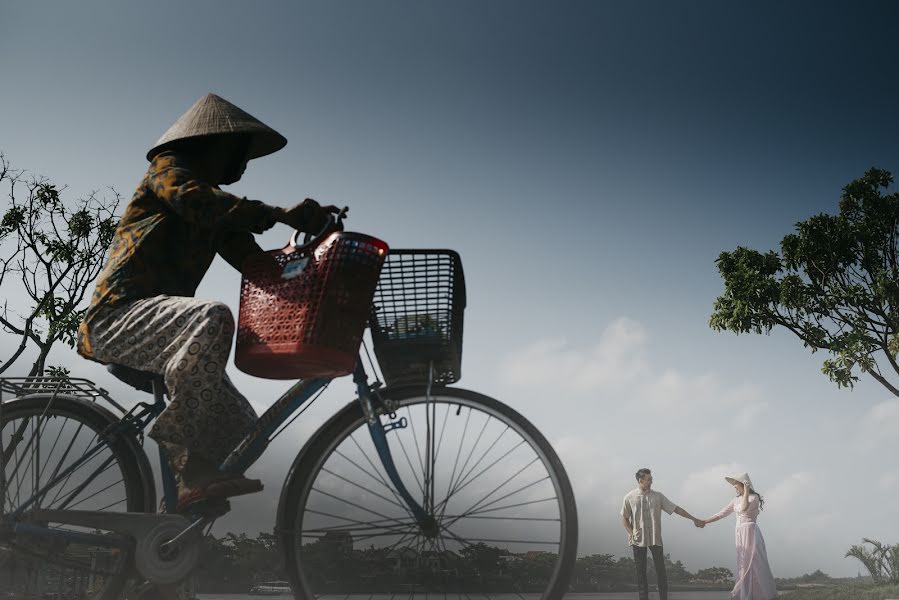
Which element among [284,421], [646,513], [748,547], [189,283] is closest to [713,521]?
[748,547]

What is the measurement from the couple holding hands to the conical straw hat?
724 cm

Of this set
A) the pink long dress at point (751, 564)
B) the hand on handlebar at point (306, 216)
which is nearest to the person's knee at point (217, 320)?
the hand on handlebar at point (306, 216)

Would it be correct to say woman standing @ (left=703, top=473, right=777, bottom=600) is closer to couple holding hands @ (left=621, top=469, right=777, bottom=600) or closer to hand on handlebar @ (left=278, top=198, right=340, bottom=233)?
couple holding hands @ (left=621, top=469, right=777, bottom=600)

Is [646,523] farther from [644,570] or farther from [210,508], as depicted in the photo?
[210,508]

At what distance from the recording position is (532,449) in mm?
2535

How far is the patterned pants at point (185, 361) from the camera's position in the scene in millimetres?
2537

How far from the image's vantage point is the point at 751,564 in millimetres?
9281

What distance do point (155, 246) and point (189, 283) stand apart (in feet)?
0.75

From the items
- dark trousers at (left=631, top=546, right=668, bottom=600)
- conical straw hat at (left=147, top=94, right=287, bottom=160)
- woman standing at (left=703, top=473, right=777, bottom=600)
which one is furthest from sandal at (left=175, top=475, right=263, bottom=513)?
woman standing at (left=703, top=473, right=777, bottom=600)

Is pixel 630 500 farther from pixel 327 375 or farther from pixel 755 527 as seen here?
pixel 327 375

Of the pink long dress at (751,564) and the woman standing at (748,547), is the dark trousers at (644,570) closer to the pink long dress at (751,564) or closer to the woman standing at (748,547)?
the woman standing at (748,547)

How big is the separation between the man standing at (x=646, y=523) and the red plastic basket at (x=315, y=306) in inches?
279

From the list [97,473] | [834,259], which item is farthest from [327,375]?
[834,259]

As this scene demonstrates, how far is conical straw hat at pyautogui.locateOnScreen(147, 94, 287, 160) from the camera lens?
287cm
